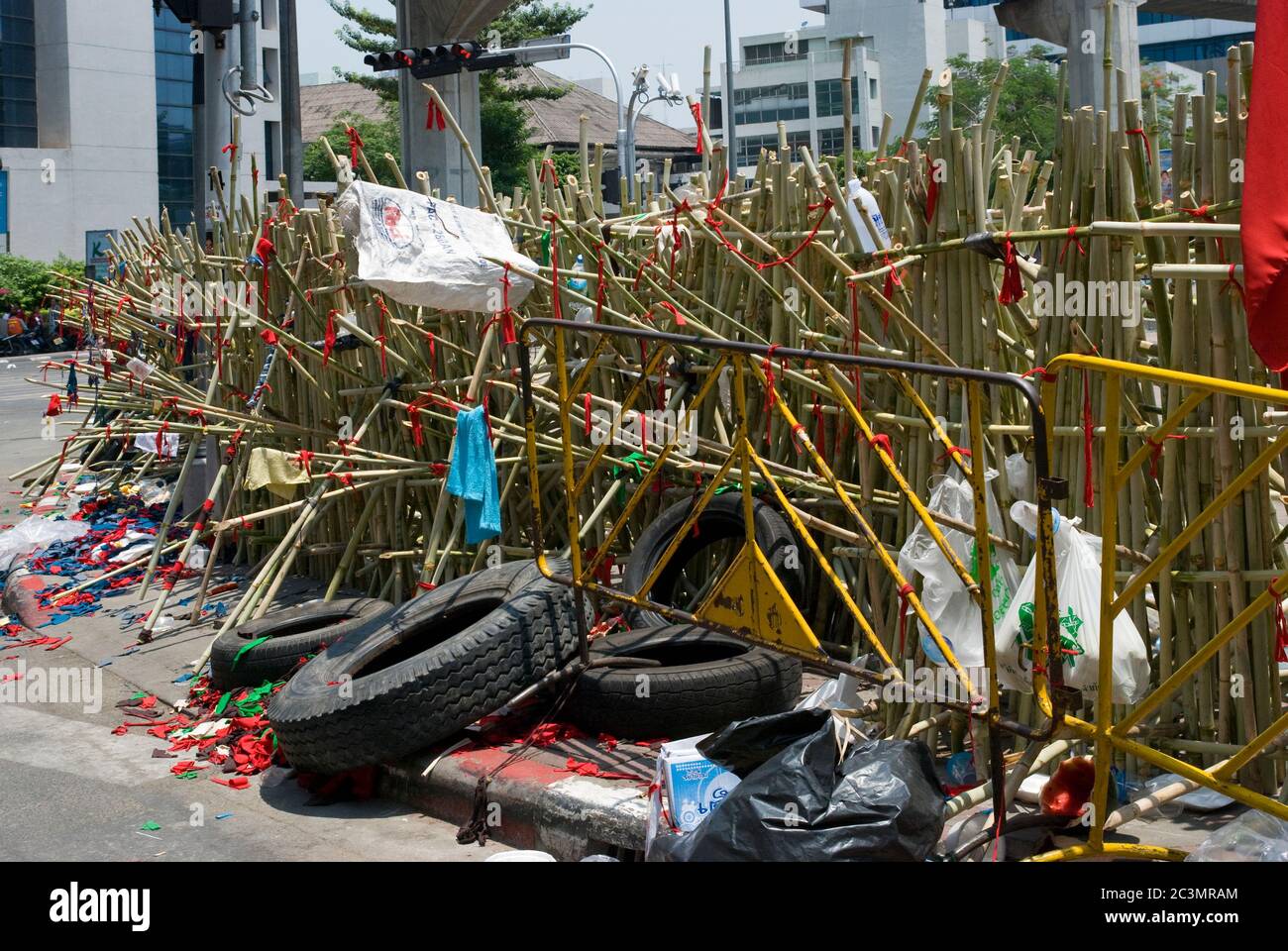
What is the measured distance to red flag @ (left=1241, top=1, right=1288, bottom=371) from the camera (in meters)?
4.27

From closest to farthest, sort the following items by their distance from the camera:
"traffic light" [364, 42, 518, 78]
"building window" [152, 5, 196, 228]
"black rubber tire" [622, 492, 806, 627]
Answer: "black rubber tire" [622, 492, 806, 627]
"traffic light" [364, 42, 518, 78]
"building window" [152, 5, 196, 228]

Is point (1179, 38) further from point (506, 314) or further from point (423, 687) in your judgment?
point (423, 687)

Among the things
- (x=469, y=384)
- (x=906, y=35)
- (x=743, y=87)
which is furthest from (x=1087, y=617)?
(x=743, y=87)

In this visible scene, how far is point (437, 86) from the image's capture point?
18938 millimetres

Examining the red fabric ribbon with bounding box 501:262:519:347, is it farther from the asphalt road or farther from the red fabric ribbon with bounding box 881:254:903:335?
the asphalt road

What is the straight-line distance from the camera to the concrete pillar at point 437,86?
18484 mm

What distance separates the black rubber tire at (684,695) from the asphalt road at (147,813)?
82 centimetres

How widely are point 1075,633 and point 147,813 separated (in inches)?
157

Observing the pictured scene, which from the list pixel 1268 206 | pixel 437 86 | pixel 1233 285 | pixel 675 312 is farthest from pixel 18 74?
pixel 1268 206

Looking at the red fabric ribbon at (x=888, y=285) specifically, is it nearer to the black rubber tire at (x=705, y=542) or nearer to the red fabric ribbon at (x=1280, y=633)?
the black rubber tire at (x=705, y=542)

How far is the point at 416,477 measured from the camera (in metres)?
8.62

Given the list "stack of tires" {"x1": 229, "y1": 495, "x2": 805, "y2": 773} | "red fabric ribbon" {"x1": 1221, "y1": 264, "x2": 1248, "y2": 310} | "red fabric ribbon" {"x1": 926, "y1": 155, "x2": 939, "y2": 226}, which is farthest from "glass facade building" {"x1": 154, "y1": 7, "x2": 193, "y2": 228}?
"red fabric ribbon" {"x1": 1221, "y1": 264, "x2": 1248, "y2": 310}

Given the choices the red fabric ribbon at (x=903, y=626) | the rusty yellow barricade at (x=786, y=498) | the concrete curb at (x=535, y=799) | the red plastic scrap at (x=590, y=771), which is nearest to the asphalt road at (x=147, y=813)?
the concrete curb at (x=535, y=799)

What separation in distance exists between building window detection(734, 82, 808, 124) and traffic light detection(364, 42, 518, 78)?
259 feet
